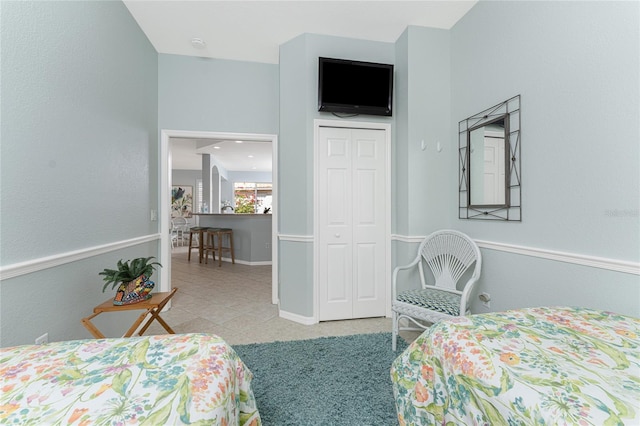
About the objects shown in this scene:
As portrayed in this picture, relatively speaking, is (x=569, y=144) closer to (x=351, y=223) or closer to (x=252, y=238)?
(x=351, y=223)

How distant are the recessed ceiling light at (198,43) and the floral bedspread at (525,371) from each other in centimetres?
325

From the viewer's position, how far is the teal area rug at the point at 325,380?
4.97 feet

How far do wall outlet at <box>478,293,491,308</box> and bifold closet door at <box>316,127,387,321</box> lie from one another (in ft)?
3.06

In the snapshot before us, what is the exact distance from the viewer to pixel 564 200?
1.66 m

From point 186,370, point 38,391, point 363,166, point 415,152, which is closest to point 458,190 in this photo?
point 415,152

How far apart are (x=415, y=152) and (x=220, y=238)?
15.0 feet

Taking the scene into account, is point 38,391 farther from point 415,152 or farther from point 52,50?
point 415,152

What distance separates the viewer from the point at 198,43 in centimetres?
288

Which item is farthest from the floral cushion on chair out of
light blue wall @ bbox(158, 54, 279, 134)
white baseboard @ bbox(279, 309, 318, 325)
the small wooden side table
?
light blue wall @ bbox(158, 54, 279, 134)

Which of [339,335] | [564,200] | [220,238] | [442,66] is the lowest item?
[339,335]

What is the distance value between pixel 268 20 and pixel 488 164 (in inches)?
90.5

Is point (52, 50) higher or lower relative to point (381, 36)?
lower

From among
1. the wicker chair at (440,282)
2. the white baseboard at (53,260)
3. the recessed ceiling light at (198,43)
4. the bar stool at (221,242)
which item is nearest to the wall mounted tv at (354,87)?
the recessed ceiling light at (198,43)

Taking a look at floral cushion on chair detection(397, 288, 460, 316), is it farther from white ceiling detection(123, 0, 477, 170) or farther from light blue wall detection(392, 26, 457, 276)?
white ceiling detection(123, 0, 477, 170)
